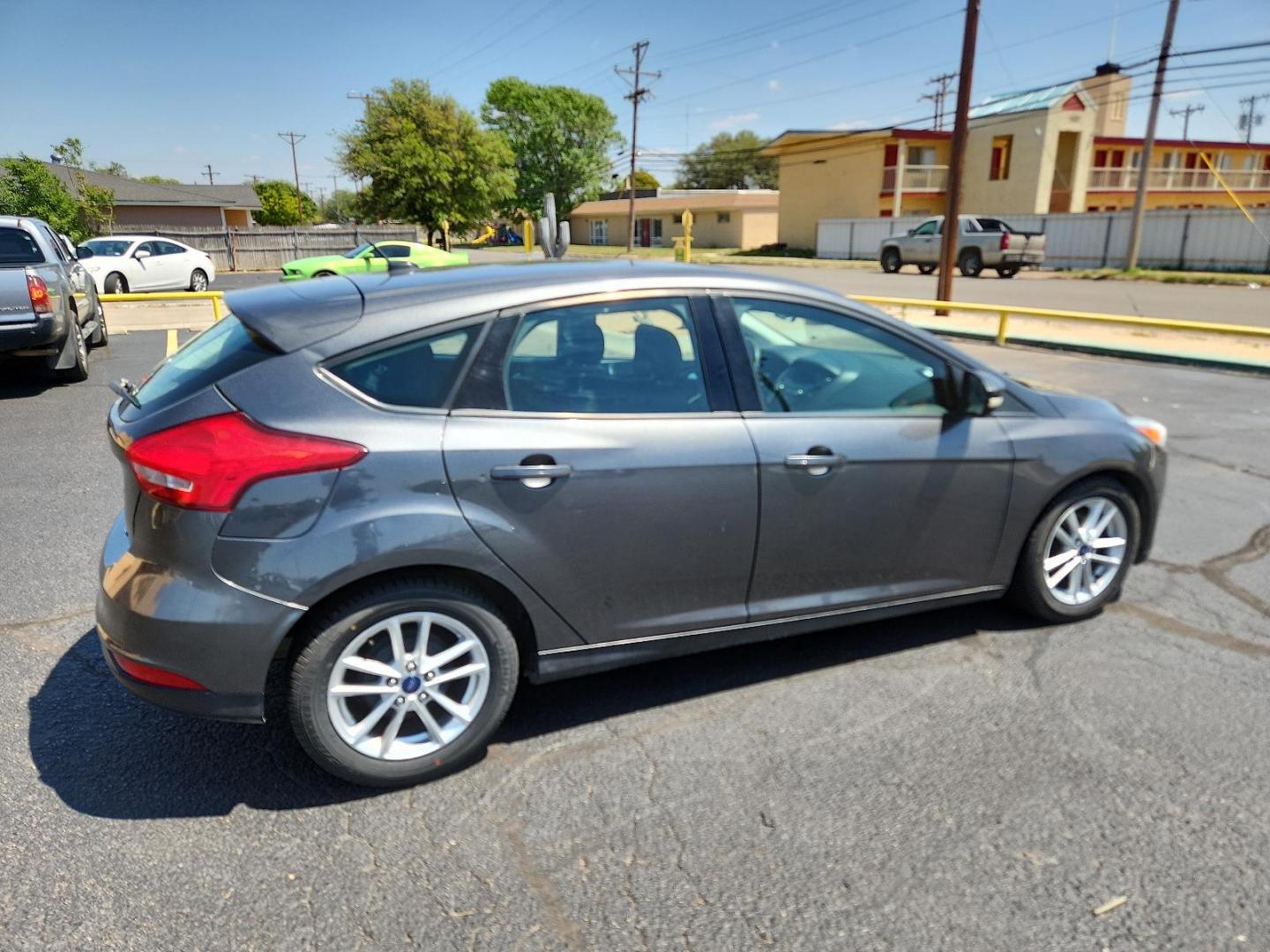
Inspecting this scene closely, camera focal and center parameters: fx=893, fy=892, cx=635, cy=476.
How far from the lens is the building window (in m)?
44.7

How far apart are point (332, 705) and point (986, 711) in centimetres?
230

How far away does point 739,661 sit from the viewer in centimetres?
371

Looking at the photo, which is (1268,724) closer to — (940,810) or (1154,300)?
(940,810)

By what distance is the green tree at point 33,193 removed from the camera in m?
33.7

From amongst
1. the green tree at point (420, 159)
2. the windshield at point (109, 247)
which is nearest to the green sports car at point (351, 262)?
the windshield at point (109, 247)

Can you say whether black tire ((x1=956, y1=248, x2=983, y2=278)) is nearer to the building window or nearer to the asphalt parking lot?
the building window

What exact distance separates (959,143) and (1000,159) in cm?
3309

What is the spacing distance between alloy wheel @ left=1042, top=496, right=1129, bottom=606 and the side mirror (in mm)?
636

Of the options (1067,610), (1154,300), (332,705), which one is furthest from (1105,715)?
(1154,300)

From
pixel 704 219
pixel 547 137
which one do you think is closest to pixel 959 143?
pixel 704 219

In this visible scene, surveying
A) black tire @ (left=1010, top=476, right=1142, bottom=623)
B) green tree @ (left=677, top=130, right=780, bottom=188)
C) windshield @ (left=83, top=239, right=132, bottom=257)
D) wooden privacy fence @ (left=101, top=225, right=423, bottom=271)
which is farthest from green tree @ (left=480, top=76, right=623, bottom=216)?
black tire @ (left=1010, top=476, right=1142, bottom=623)

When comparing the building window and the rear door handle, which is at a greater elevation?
the building window

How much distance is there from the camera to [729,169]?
346 ft

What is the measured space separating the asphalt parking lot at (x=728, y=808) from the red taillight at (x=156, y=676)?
0.42 meters
